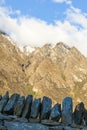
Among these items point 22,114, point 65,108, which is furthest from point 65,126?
point 22,114

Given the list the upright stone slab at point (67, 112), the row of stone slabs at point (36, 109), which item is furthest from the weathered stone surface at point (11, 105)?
the upright stone slab at point (67, 112)

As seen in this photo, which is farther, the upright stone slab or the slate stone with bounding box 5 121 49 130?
the upright stone slab

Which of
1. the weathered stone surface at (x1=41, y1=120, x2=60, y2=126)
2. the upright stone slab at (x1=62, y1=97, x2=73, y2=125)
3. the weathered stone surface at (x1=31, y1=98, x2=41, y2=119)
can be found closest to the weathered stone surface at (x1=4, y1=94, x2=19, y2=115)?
the weathered stone surface at (x1=31, y1=98, x2=41, y2=119)

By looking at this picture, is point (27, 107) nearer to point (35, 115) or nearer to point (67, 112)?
point (35, 115)

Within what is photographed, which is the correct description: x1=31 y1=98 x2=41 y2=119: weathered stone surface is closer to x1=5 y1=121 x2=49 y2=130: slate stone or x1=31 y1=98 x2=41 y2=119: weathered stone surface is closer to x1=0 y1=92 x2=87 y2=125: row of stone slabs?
x1=0 y1=92 x2=87 y2=125: row of stone slabs

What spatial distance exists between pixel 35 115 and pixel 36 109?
0.18 metres

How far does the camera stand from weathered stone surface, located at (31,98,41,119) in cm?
888

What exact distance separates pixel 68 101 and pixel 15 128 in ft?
5.09

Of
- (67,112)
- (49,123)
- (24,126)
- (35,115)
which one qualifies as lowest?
(24,126)

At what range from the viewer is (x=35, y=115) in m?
8.86

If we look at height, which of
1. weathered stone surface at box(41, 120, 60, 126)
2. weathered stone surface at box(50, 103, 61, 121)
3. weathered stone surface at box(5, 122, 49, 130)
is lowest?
weathered stone surface at box(5, 122, 49, 130)

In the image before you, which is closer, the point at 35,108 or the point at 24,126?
the point at 24,126

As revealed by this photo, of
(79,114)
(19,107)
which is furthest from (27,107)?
(79,114)

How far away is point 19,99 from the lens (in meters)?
8.99
